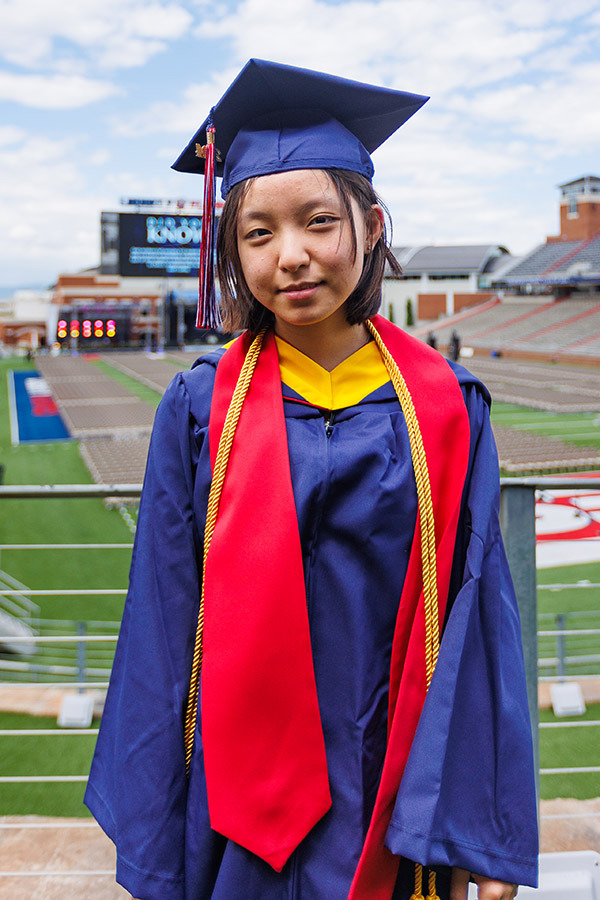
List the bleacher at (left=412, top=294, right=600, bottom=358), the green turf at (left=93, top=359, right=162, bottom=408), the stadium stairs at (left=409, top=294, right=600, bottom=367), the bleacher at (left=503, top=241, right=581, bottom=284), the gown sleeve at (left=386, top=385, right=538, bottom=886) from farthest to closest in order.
A: the bleacher at (left=503, top=241, right=581, bottom=284) < the bleacher at (left=412, top=294, right=600, bottom=358) < the stadium stairs at (left=409, top=294, right=600, bottom=367) < the green turf at (left=93, top=359, right=162, bottom=408) < the gown sleeve at (left=386, top=385, right=538, bottom=886)

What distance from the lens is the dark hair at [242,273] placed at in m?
1.06

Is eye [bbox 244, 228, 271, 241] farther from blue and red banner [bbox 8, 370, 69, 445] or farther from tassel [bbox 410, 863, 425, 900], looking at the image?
blue and red banner [bbox 8, 370, 69, 445]

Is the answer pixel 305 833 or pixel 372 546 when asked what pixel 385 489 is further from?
pixel 305 833

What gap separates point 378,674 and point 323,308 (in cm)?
50

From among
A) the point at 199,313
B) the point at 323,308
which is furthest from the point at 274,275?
the point at 199,313

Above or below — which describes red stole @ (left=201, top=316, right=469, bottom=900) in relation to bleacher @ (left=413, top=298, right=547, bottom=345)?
below

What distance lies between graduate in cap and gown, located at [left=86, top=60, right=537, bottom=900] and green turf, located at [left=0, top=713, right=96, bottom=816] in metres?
2.14

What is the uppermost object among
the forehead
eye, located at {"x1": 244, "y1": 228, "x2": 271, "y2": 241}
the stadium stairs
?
the stadium stairs

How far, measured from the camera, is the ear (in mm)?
1109

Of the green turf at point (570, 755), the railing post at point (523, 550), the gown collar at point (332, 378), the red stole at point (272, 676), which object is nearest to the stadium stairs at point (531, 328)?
the green turf at point (570, 755)

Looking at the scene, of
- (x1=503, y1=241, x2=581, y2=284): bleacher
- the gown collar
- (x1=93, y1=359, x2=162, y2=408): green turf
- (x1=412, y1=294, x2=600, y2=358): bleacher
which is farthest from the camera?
(x1=503, y1=241, x2=581, y2=284): bleacher

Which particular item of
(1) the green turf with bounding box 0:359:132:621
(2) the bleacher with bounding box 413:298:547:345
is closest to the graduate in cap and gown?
(1) the green turf with bounding box 0:359:132:621

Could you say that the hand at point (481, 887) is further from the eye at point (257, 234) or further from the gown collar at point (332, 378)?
the eye at point (257, 234)

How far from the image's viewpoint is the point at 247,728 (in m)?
1.03
